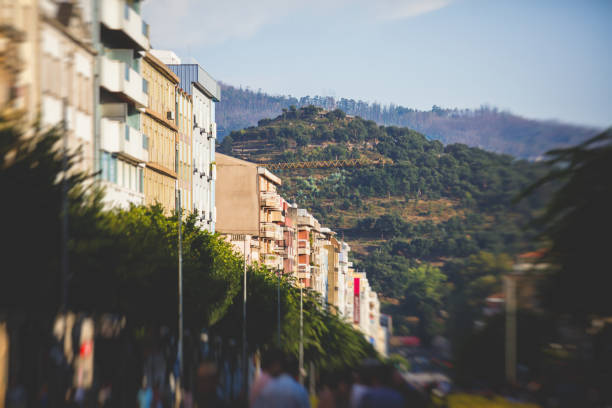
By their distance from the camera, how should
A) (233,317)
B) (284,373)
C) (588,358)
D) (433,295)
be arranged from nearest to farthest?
(284,373) → (588,358) → (433,295) → (233,317)

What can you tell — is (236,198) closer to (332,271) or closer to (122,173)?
(332,271)

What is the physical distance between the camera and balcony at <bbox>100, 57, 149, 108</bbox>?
42.2 m

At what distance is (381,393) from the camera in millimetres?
11258

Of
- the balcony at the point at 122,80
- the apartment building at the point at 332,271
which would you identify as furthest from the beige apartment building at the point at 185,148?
the apartment building at the point at 332,271

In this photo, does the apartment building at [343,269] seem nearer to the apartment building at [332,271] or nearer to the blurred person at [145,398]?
the apartment building at [332,271]

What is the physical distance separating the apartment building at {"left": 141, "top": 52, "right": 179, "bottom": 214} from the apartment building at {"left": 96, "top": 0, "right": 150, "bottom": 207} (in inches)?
248

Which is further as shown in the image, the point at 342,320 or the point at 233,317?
the point at 233,317

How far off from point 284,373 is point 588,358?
180 inches

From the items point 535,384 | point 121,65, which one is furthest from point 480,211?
point 121,65

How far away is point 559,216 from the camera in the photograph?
46.8 ft

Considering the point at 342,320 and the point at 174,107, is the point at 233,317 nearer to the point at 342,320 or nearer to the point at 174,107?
the point at 342,320

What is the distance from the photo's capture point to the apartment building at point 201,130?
255 ft

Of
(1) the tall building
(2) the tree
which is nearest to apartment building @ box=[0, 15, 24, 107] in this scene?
(2) the tree

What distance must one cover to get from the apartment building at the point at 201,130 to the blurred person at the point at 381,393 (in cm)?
6373
